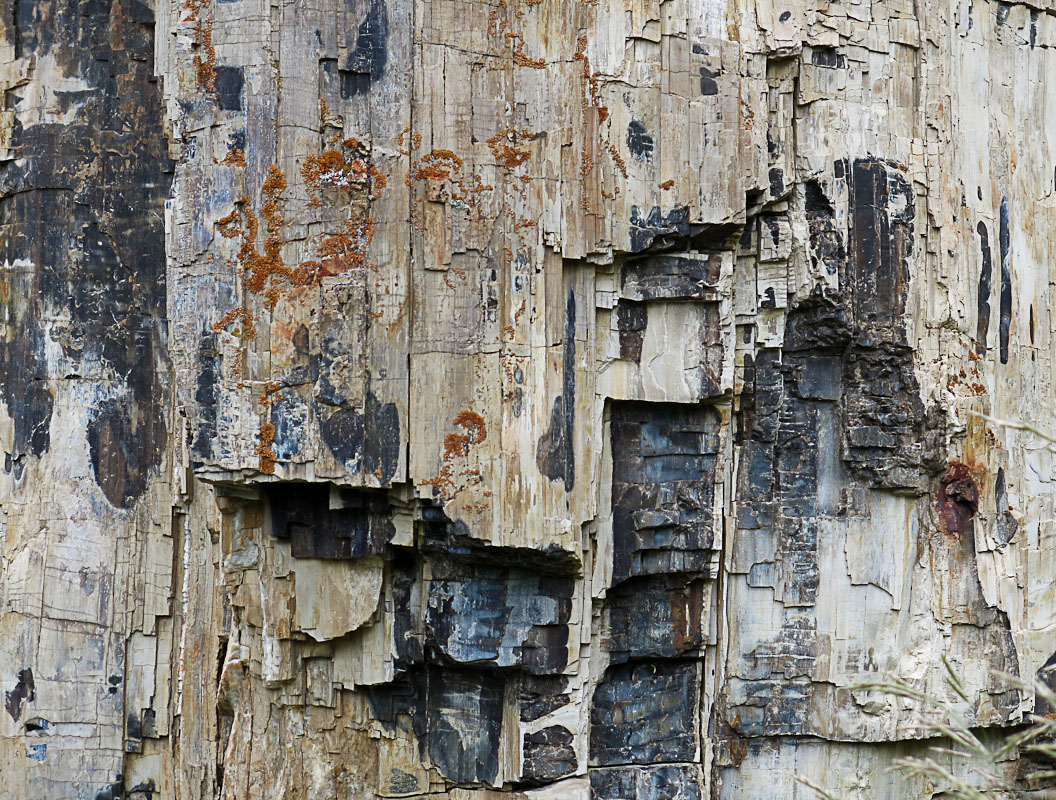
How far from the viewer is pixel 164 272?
6984 millimetres

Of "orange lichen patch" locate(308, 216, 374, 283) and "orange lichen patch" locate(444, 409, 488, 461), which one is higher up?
"orange lichen patch" locate(308, 216, 374, 283)

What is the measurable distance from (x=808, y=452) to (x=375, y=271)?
7.73 ft

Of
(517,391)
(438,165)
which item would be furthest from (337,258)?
(517,391)

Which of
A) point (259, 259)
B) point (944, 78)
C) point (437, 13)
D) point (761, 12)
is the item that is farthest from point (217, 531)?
point (944, 78)

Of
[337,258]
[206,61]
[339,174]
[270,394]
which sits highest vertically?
[206,61]

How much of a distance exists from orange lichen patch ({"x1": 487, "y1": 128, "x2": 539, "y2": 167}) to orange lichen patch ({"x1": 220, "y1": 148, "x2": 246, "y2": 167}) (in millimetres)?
1110

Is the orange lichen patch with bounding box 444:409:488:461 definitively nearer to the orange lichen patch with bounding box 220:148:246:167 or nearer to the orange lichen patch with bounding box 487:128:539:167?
the orange lichen patch with bounding box 487:128:539:167

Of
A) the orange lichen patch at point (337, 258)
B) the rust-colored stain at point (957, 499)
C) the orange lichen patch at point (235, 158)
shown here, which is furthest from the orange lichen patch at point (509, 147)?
the rust-colored stain at point (957, 499)

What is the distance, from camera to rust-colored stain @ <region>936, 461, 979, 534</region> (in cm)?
643

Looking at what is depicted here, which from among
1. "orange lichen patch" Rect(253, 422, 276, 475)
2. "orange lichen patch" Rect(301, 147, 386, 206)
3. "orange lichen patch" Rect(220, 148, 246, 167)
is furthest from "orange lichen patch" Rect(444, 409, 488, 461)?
"orange lichen patch" Rect(220, 148, 246, 167)

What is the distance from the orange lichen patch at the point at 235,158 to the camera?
571 cm

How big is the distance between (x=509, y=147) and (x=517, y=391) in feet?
3.64

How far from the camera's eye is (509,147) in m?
5.76

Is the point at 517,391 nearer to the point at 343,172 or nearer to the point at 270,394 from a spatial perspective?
the point at 270,394
